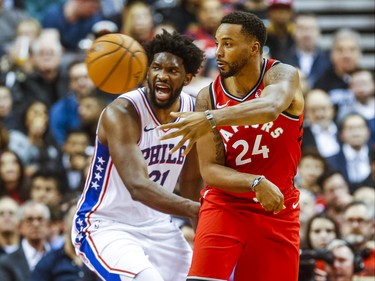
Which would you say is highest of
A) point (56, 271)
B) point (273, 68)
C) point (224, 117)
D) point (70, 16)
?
point (70, 16)

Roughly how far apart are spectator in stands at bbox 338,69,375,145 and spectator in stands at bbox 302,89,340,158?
36 centimetres

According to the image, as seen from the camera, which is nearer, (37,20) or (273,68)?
(273,68)

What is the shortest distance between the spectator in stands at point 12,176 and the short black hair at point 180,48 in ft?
15.7

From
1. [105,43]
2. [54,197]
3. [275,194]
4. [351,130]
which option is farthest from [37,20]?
[275,194]

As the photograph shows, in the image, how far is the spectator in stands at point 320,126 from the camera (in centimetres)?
1213

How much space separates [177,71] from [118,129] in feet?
2.12

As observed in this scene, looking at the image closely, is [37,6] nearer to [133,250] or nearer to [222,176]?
[133,250]

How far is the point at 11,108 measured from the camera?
12.8 metres

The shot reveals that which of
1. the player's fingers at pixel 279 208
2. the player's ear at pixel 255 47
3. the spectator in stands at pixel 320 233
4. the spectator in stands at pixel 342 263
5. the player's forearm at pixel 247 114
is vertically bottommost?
the spectator in stands at pixel 342 263

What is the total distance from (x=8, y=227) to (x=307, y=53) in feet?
17.8

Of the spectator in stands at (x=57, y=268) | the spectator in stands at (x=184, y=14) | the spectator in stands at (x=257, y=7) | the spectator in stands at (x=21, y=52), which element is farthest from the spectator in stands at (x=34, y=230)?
the spectator in stands at (x=257, y=7)

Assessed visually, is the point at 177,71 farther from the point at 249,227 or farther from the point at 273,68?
the point at 249,227

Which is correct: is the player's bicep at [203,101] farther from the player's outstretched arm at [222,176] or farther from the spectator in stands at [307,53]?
the spectator in stands at [307,53]

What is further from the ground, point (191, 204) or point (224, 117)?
point (224, 117)
